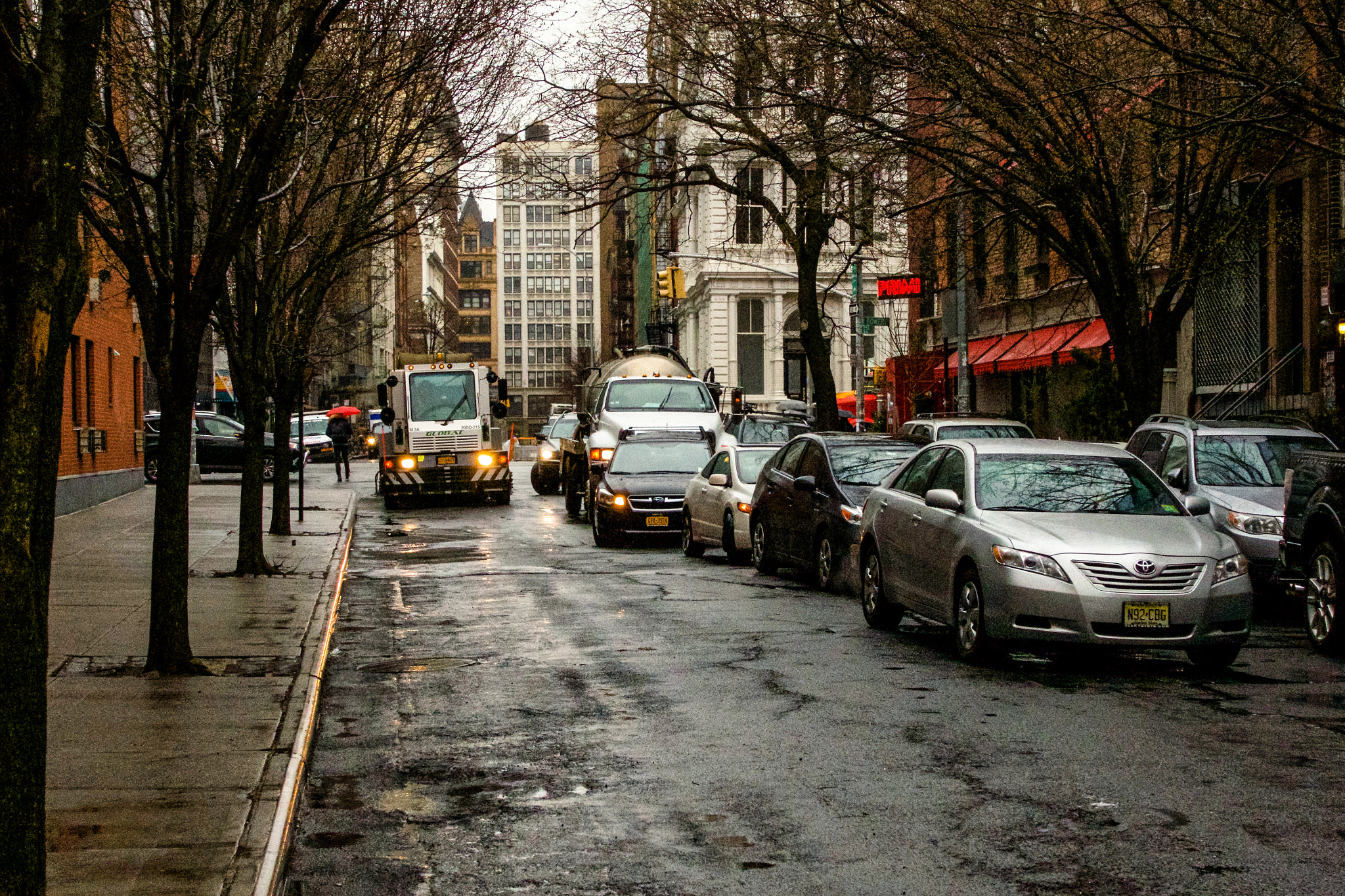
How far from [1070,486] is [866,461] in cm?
536

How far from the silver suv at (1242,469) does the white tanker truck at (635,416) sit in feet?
37.0

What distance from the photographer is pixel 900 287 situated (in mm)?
33656

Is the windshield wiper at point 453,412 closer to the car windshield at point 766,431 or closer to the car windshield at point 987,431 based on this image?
the car windshield at point 766,431

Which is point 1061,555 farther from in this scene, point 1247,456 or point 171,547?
point 1247,456

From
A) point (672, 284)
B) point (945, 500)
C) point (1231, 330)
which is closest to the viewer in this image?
point (945, 500)

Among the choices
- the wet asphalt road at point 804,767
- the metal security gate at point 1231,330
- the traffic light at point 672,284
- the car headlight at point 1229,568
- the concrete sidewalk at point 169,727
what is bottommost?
the wet asphalt road at point 804,767

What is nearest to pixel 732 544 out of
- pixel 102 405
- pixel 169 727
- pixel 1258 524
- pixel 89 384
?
pixel 1258 524

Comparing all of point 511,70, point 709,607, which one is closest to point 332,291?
point 511,70

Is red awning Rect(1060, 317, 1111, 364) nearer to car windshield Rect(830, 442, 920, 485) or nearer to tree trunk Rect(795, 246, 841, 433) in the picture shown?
tree trunk Rect(795, 246, 841, 433)

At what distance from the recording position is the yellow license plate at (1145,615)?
10.2 metres

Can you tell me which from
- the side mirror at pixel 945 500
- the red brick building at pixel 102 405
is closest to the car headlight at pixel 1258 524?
the side mirror at pixel 945 500

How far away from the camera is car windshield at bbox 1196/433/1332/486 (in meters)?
15.7

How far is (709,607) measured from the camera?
14.7 metres

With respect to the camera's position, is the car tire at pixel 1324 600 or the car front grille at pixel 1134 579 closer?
the car front grille at pixel 1134 579
